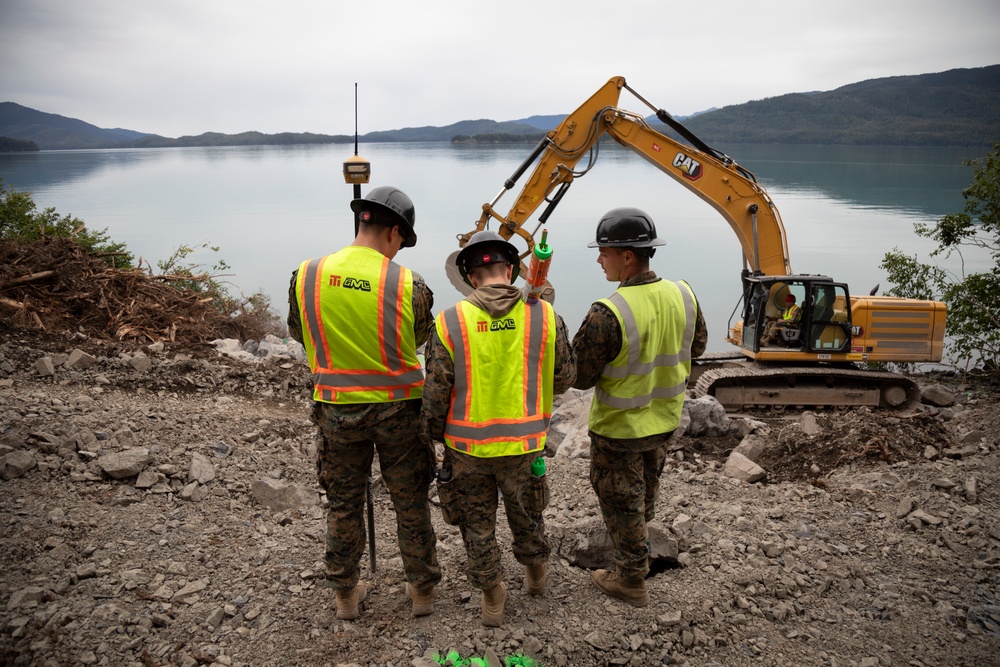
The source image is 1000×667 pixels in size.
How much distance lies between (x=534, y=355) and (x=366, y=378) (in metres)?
0.78

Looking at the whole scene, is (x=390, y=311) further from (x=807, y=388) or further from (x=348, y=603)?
(x=807, y=388)

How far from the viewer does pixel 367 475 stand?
11.1ft

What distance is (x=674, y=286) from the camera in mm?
3463

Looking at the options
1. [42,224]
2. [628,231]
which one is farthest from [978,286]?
[42,224]

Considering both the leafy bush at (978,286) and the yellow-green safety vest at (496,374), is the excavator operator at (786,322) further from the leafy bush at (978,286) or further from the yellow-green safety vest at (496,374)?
the yellow-green safety vest at (496,374)

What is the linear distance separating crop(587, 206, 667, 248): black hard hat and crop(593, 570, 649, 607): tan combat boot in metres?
1.72

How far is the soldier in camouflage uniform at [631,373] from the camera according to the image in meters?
3.30

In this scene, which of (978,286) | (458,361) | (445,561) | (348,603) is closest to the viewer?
(458,361)

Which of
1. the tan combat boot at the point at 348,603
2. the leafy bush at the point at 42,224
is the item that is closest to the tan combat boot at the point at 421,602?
the tan combat boot at the point at 348,603

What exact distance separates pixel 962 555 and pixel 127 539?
4.92 metres

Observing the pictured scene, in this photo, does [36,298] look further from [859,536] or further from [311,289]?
[859,536]

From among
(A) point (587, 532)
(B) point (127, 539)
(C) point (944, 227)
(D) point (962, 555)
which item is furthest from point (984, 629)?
(C) point (944, 227)

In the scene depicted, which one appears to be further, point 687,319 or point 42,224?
point 42,224

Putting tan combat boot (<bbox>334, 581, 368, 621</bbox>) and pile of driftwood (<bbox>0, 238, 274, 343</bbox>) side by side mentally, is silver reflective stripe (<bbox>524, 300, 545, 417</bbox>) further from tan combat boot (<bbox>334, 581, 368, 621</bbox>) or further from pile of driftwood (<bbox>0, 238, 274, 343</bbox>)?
pile of driftwood (<bbox>0, 238, 274, 343</bbox>)
